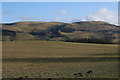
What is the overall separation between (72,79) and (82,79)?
0.52 metres

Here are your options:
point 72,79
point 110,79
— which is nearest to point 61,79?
point 72,79

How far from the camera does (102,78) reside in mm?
11656

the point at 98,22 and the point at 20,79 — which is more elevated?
the point at 98,22

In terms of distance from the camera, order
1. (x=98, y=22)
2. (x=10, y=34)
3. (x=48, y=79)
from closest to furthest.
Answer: (x=48, y=79) → (x=10, y=34) → (x=98, y=22)

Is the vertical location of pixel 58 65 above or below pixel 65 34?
below

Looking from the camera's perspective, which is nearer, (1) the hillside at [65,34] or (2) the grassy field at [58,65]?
(2) the grassy field at [58,65]

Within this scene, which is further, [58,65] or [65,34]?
[65,34]

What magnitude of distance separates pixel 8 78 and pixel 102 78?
5013mm

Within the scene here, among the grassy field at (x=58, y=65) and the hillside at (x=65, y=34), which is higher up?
the hillside at (x=65, y=34)

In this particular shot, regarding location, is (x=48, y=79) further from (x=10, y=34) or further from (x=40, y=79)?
(x=10, y=34)

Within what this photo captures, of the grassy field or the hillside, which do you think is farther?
the hillside

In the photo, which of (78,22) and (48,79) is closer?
(48,79)

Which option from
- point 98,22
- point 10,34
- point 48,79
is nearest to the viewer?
point 48,79

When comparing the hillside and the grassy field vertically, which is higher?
the hillside
